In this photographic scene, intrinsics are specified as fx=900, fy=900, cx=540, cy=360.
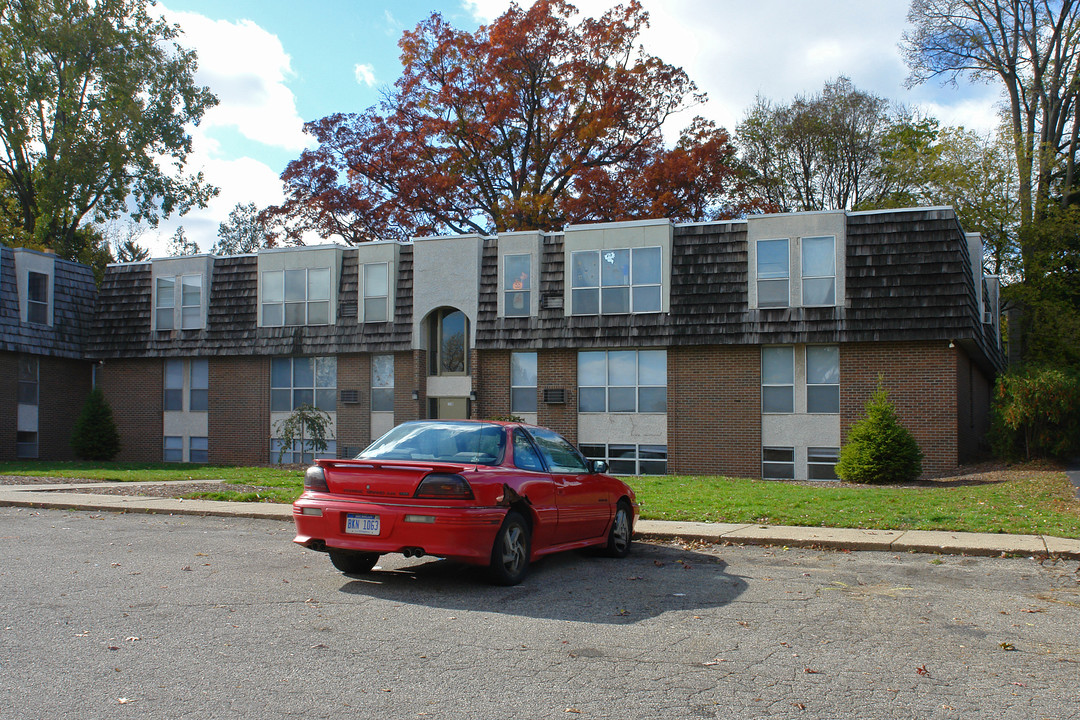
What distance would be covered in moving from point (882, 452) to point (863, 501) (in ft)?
20.4

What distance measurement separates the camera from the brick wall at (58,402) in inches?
1218

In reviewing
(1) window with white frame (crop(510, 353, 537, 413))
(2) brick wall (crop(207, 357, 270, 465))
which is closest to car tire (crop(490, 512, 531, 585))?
(1) window with white frame (crop(510, 353, 537, 413))

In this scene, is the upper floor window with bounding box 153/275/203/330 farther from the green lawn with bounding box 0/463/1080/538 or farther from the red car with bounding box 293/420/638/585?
the red car with bounding box 293/420/638/585

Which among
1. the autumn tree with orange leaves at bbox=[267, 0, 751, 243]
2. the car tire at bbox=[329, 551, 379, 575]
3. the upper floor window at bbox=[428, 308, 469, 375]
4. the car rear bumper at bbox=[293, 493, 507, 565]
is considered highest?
the autumn tree with orange leaves at bbox=[267, 0, 751, 243]

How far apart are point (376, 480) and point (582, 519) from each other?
7.62ft

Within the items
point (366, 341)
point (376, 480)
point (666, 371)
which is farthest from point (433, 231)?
point (376, 480)

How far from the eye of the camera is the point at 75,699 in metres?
4.61

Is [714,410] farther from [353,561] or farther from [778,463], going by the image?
[353,561]

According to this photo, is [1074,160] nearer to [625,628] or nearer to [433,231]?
[433,231]

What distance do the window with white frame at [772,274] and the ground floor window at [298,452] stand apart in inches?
549

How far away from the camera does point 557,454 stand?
9266 mm

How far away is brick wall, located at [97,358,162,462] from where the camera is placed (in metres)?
31.2

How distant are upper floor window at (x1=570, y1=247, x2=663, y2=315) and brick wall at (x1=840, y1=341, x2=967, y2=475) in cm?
552

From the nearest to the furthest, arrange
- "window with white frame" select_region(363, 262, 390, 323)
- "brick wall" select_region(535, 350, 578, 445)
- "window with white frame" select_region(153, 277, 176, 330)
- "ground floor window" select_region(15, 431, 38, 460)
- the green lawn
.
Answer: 1. the green lawn
2. "brick wall" select_region(535, 350, 578, 445)
3. "window with white frame" select_region(363, 262, 390, 323)
4. "ground floor window" select_region(15, 431, 38, 460)
5. "window with white frame" select_region(153, 277, 176, 330)
